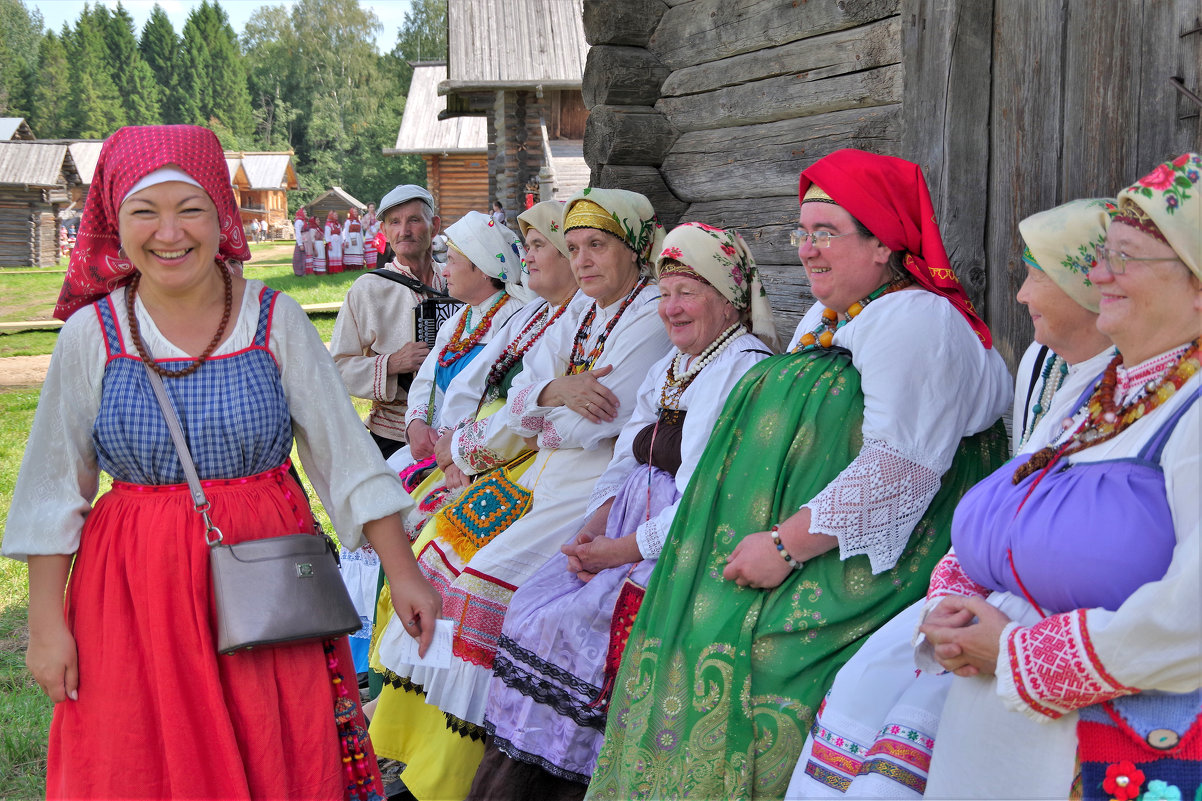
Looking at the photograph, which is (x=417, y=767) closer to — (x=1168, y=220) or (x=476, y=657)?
(x=476, y=657)

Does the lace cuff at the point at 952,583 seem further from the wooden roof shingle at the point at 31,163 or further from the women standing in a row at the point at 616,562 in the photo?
the wooden roof shingle at the point at 31,163

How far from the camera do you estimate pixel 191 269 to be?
2203mm

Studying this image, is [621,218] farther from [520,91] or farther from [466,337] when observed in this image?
[520,91]

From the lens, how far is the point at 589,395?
3.44 m

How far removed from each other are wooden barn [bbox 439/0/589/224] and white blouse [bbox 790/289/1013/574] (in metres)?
12.6

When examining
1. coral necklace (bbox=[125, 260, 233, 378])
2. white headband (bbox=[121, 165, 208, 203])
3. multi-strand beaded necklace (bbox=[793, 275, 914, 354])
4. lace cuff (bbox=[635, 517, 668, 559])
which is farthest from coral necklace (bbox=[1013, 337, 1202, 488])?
white headband (bbox=[121, 165, 208, 203])

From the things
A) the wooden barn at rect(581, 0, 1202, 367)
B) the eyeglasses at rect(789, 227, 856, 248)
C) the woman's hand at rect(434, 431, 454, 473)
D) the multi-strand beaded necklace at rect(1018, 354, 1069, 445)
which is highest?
the wooden barn at rect(581, 0, 1202, 367)

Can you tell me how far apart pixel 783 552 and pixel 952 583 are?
0.49 m

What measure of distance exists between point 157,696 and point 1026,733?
5.60 ft

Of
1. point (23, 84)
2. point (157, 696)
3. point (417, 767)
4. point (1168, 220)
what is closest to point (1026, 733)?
point (1168, 220)

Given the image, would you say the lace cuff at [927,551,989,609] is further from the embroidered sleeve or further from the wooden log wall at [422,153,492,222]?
the wooden log wall at [422,153,492,222]

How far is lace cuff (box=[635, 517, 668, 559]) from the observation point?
9.32 ft

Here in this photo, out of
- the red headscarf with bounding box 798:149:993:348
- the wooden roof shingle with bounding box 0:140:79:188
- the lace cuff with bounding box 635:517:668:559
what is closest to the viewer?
the red headscarf with bounding box 798:149:993:348

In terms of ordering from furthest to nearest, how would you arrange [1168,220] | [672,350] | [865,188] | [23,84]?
1. [23,84]
2. [672,350]
3. [865,188]
4. [1168,220]
